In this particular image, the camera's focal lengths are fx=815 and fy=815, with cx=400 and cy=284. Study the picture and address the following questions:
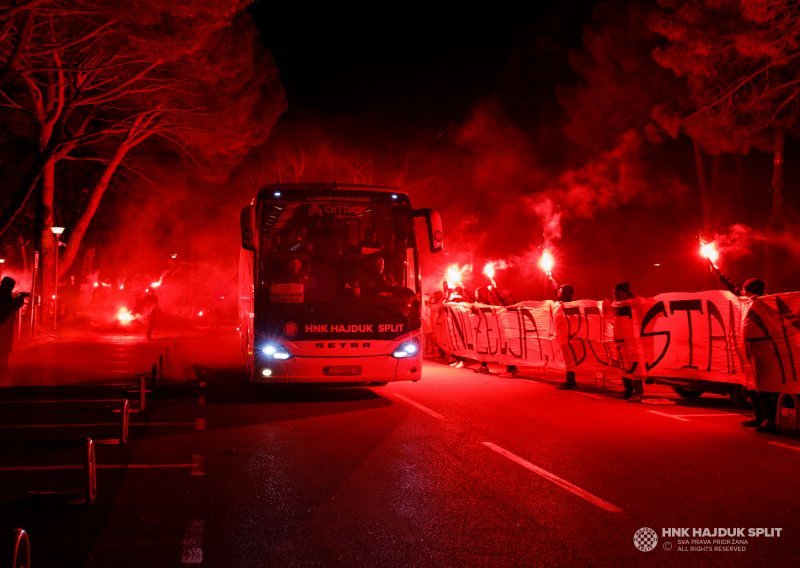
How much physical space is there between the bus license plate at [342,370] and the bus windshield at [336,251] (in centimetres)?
102

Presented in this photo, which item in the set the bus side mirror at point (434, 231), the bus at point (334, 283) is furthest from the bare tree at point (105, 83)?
the bus side mirror at point (434, 231)

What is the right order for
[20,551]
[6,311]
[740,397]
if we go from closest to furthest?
[20,551], [740,397], [6,311]

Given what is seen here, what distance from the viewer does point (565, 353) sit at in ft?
51.1

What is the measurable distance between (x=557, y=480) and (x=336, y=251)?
6.44m

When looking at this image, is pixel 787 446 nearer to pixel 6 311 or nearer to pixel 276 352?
pixel 276 352

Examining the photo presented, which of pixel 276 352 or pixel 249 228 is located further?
pixel 249 228

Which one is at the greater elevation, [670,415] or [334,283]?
[334,283]

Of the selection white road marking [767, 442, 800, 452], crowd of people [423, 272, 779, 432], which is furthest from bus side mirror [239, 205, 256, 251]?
white road marking [767, 442, 800, 452]

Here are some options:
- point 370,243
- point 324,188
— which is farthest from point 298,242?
point 370,243

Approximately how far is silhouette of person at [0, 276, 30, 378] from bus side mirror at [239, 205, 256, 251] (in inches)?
163

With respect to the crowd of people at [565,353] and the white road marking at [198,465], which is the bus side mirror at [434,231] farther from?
the white road marking at [198,465]

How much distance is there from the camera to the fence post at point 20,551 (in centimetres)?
401

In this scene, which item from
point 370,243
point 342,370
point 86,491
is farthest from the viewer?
point 370,243

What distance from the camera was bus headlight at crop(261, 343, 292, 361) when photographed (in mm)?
12328
